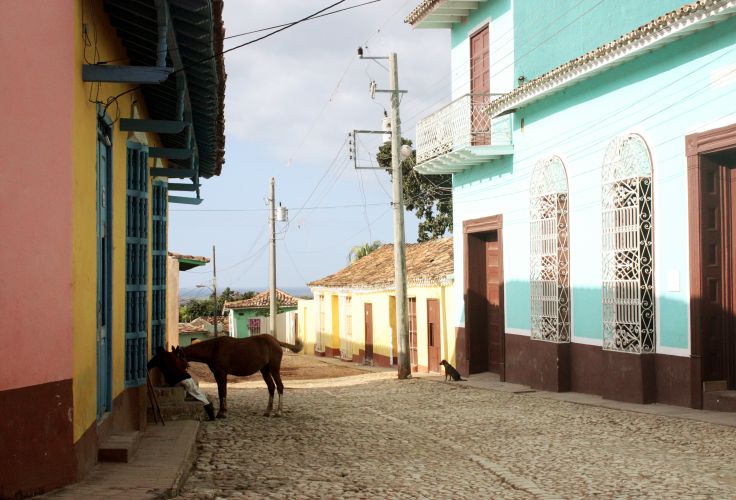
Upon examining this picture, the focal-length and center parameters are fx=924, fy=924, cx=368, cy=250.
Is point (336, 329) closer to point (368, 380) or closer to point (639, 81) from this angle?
point (368, 380)

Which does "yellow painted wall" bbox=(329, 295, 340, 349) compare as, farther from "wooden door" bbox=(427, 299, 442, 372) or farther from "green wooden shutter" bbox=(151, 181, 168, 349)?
"green wooden shutter" bbox=(151, 181, 168, 349)

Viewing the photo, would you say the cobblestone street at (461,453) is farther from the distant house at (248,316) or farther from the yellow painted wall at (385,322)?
the distant house at (248,316)

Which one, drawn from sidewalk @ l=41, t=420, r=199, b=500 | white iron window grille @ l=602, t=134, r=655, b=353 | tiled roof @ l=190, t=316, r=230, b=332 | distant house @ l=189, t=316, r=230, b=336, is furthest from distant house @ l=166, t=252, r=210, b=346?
tiled roof @ l=190, t=316, r=230, b=332

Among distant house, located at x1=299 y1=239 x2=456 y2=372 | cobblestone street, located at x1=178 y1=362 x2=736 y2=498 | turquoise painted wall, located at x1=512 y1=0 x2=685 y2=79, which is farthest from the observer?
distant house, located at x1=299 y1=239 x2=456 y2=372

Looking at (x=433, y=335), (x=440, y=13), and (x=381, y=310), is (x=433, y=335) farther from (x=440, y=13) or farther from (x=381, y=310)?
(x=440, y=13)

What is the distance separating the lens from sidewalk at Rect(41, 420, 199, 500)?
19.2ft

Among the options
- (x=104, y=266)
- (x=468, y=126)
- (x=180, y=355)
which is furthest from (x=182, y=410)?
(x=468, y=126)

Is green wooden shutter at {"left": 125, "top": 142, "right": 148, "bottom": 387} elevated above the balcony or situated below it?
below

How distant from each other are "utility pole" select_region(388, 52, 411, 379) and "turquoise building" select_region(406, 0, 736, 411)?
587mm

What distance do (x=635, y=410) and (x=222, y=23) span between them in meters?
7.36

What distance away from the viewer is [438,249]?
28.9m

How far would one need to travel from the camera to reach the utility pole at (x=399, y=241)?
66.0 ft

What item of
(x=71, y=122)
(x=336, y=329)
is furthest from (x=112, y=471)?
(x=336, y=329)

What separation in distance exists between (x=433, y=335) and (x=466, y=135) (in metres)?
6.91
